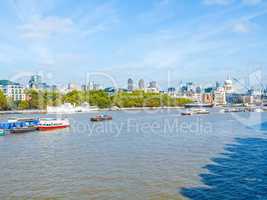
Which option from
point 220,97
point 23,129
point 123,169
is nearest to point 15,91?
point 23,129

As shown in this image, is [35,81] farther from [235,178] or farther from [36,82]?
[235,178]

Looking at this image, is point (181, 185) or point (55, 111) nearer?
point (181, 185)

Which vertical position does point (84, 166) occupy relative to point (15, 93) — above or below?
below

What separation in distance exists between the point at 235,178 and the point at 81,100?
9458cm

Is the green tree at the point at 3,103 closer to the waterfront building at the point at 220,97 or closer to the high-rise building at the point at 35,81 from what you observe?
the high-rise building at the point at 35,81

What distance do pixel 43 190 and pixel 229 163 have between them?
10215 millimetres

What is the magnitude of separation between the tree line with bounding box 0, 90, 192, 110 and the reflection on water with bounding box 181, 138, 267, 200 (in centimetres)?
8034

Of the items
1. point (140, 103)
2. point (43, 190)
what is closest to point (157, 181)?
point (43, 190)

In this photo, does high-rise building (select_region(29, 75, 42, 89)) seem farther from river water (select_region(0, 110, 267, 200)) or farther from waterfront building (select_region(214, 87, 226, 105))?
river water (select_region(0, 110, 267, 200))

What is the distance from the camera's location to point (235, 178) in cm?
1587

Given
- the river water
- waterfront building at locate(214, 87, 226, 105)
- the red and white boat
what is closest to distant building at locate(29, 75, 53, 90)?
waterfront building at locate(214, 87, 226, 105)

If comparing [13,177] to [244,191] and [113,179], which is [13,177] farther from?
[244,191]

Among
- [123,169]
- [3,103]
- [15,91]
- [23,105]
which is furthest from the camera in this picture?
[15,91]

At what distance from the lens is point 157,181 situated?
15500 mm
